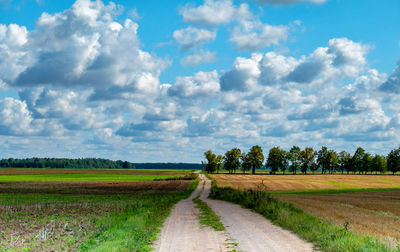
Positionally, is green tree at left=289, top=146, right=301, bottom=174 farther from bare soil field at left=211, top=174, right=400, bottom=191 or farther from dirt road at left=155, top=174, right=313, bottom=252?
dirt road at left=155, top=174, right=313, bottom=252

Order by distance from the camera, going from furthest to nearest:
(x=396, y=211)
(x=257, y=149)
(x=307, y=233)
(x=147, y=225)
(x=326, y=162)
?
(x=326, y=162), (x=257, y=149), (x=396, y=211), (x=147, y=225), (x=307, y=233)

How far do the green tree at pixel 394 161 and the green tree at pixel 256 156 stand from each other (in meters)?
65.5

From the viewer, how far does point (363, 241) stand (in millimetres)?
14164

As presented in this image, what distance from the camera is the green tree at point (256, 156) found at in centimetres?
17638

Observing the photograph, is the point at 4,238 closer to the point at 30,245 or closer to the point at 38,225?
the point at 30,245

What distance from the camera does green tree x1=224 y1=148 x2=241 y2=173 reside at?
19150cm

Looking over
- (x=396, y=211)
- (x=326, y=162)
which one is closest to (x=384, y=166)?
(x=326, y=162)

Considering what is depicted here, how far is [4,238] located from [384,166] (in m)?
195

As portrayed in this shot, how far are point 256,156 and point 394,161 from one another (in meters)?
69.2

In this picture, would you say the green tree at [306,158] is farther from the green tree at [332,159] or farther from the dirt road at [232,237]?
the dirt road at [232,237]

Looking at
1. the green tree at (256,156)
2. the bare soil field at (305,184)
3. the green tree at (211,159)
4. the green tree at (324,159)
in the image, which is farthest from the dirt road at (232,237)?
the green tree at (324,159)

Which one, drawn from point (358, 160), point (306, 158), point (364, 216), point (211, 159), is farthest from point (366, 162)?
point (364, 216)

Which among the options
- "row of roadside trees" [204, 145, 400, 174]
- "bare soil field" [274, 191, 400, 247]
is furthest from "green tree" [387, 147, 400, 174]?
"bare soil field" [274, 191, 400, 247]

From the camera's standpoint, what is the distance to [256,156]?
177 metres
